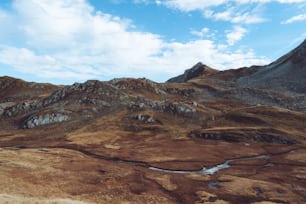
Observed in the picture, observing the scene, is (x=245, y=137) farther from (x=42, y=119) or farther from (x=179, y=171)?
(x=42, y=119)

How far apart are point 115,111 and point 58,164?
85.2 m

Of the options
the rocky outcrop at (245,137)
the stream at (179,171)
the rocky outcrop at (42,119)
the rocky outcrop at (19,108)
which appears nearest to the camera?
the stream at (179,171)

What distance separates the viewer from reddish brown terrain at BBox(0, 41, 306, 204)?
2076 inches

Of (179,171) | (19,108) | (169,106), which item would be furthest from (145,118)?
(19,108)

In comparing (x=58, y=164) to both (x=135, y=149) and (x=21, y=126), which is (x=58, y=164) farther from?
(x=21, y=126)

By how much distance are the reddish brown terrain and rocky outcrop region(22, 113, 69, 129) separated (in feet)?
1.58

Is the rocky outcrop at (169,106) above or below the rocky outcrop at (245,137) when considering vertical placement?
above

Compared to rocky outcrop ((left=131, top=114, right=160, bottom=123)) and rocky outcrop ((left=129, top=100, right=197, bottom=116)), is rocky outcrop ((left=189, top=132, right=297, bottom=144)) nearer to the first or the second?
rocky outcrop ((left=131, top=114, right=160, bottom=123))

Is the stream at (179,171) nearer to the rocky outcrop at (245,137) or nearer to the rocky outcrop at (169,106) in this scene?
the rocky outcrop at (245,137)

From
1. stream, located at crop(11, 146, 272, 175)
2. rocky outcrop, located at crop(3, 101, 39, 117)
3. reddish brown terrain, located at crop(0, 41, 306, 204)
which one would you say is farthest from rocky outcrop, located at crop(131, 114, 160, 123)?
rocky outcrop, located at crop(3, 101, 39, 117)

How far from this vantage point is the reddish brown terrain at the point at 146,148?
52719mm

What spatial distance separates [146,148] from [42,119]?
66805 mm

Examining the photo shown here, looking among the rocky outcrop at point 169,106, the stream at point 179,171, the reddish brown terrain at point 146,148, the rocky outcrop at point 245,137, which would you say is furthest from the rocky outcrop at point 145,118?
the stream at point 179,171

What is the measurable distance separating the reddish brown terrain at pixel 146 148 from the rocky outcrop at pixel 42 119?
1.58ft
